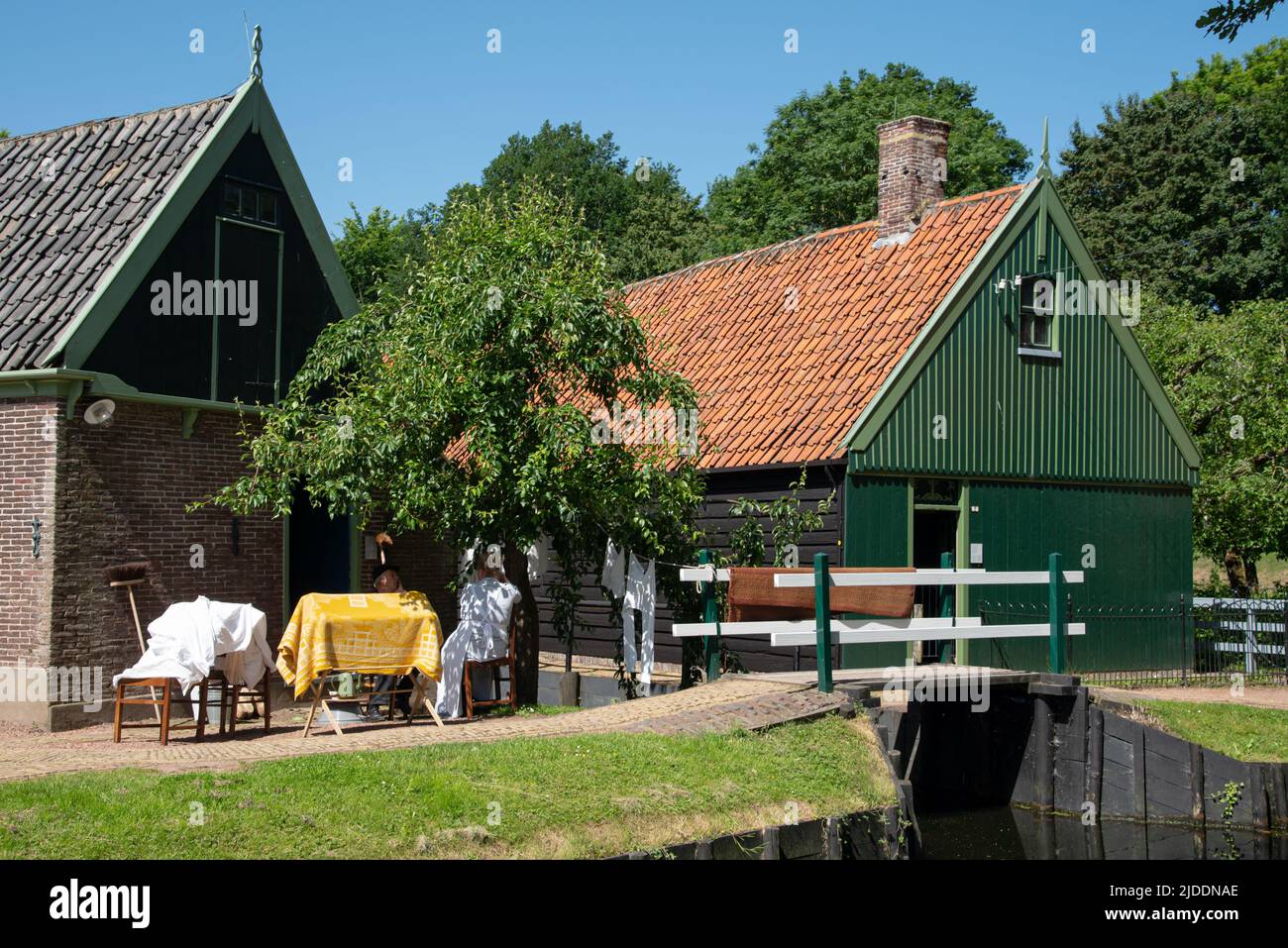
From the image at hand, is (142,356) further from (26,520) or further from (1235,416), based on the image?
(1235,416)

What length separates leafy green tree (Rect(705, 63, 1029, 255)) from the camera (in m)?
40.0

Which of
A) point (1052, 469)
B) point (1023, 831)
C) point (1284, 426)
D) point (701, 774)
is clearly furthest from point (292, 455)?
point (1284, 426)

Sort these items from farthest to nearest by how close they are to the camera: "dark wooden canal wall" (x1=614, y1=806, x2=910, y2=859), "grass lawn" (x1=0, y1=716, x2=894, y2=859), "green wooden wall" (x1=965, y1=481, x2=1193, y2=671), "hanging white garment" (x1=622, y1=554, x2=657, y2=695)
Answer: "green wooden wall" (x1=965, y1=481, x2=1193, y2=671) → "hanging white garment" (x1=622, y1=554, x2=657, y2=695) → "dark wooden canal wall" (x1=614, y1=806, x2=910, y2=859) → "grass lawn" (x1=0, y1=716, x2=894, y2=859)

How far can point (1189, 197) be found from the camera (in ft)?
128

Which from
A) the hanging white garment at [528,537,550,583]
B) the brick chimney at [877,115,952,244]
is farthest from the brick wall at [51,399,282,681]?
the brick chimney at [877,115,952,244]

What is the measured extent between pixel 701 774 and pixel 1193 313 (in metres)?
20.8

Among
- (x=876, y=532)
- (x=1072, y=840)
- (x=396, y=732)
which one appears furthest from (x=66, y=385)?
(x=1072, y=840)

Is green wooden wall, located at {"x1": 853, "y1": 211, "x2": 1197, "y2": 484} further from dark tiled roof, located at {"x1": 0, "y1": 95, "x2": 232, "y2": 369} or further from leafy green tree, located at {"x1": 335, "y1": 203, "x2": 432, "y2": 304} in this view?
leafy green tree, located at {"x1": 335, "y1": 203, "x2": 432, "y2": 304}

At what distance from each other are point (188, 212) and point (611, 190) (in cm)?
3591

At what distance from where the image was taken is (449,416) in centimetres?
1407

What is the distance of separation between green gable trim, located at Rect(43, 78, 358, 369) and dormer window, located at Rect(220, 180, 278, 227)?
0.28 m
